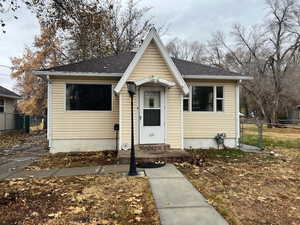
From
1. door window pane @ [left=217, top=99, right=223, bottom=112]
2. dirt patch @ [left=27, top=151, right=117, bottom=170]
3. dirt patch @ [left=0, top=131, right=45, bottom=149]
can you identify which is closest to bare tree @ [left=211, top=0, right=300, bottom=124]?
door window pane @ [left=217, top=99, right=223, bottom=112]

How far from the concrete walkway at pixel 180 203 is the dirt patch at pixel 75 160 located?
8.08 feet

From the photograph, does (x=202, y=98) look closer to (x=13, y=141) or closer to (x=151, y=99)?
(x=151, y=99)

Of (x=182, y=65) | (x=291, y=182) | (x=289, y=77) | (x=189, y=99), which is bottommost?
(x=291, y=182)

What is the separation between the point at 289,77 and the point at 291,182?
26584 millimetres

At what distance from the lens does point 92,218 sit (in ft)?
11.3

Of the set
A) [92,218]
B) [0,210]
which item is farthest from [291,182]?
[0,210]

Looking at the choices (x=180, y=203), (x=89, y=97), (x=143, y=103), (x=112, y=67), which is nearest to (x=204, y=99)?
(x=143, y=103)

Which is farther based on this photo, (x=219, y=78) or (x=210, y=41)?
(x=210, y=41)

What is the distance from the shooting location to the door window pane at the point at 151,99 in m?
8.37

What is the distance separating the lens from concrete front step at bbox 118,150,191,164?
7.06m

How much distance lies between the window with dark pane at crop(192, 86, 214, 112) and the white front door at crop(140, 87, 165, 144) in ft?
7.10

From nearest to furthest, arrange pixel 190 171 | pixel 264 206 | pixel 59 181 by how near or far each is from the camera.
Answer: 1. pixel 264 206
2. pixel 59 181
3. pixel 190 171

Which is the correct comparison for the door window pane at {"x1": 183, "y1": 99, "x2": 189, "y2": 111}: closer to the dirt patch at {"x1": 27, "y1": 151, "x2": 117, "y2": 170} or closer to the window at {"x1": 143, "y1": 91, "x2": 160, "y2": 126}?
the window at {"x1": 143, "y1": 91, "x2": 160, "y2": 126}

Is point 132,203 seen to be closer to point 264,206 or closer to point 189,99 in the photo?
point 264,206
